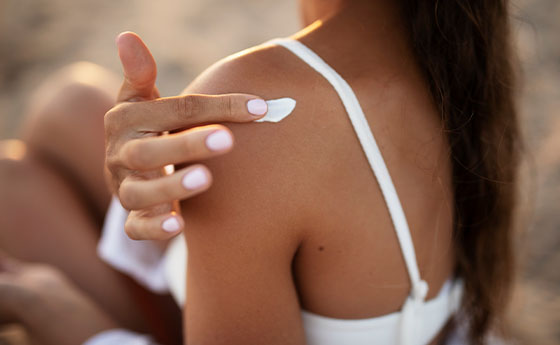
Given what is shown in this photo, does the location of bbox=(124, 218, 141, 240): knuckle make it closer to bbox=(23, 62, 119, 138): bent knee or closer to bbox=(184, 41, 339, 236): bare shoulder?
bbox=(184, 41, 339, 236): bare shoulder

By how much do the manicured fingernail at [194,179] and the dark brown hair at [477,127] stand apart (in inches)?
17.7

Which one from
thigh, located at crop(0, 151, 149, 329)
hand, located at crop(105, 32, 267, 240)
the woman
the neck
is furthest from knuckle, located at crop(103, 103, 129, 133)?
thigh, located at crop(0, 151, 149, 329)

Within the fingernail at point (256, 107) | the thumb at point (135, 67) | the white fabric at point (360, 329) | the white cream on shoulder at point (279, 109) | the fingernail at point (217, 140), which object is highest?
the thumb at point (135, 67)

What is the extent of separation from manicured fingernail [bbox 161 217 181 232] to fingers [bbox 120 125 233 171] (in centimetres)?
8

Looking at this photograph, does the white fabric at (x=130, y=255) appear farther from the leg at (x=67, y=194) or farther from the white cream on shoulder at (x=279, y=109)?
the white cream on shoulder at (x=279, y=109)

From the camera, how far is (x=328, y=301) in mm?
837

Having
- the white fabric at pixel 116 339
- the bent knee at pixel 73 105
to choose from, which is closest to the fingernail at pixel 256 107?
the white fabric at pixel 116 339

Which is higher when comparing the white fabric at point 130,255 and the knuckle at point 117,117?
the knuckle at point 117,117

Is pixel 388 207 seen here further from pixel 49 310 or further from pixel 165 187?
pixel 49 310

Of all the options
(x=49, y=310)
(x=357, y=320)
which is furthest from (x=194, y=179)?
(x=49, y=310)

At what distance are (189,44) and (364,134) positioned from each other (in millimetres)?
2725

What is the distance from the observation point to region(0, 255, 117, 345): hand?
1211 millimetres

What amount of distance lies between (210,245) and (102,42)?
300 centimetres

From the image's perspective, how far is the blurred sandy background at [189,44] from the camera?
7.19 feet
